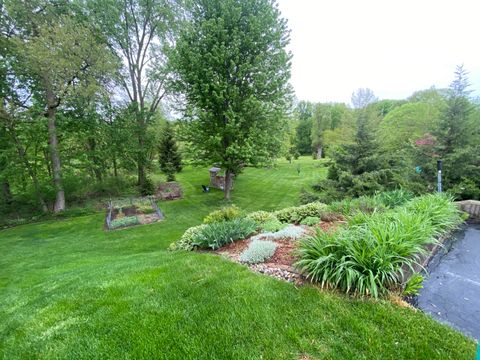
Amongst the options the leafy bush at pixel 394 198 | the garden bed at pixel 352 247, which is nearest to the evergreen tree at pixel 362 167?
the leafy bush at pixel 394 198

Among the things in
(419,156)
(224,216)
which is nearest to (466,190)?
(419,156)

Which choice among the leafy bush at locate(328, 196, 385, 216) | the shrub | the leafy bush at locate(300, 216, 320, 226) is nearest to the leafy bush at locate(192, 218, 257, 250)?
the leafy bush at locate(300, 216, 320, 226)

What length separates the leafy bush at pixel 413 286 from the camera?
262cm

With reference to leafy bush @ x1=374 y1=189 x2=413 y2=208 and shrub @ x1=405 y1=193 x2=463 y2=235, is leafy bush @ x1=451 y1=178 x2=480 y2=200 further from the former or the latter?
shrub @ x1=405 y1=193 x2=463 y2=235

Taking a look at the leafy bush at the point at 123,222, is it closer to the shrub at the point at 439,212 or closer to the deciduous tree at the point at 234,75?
the deciduous tree at the point at 234,75

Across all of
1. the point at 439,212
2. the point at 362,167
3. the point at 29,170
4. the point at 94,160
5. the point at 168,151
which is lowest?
the point at 439,212

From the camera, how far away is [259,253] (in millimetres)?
3869

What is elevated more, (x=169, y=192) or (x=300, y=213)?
(x=300, y=213)

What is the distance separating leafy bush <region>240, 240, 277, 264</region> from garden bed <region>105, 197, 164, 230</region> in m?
8.02

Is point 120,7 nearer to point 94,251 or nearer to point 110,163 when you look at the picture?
point 110,163

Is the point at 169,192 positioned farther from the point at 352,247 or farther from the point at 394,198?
the point at 352,247

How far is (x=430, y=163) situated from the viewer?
7.95 m

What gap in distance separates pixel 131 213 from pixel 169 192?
4356 mm

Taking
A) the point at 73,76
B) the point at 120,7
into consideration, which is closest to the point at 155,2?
the point at 120,7
